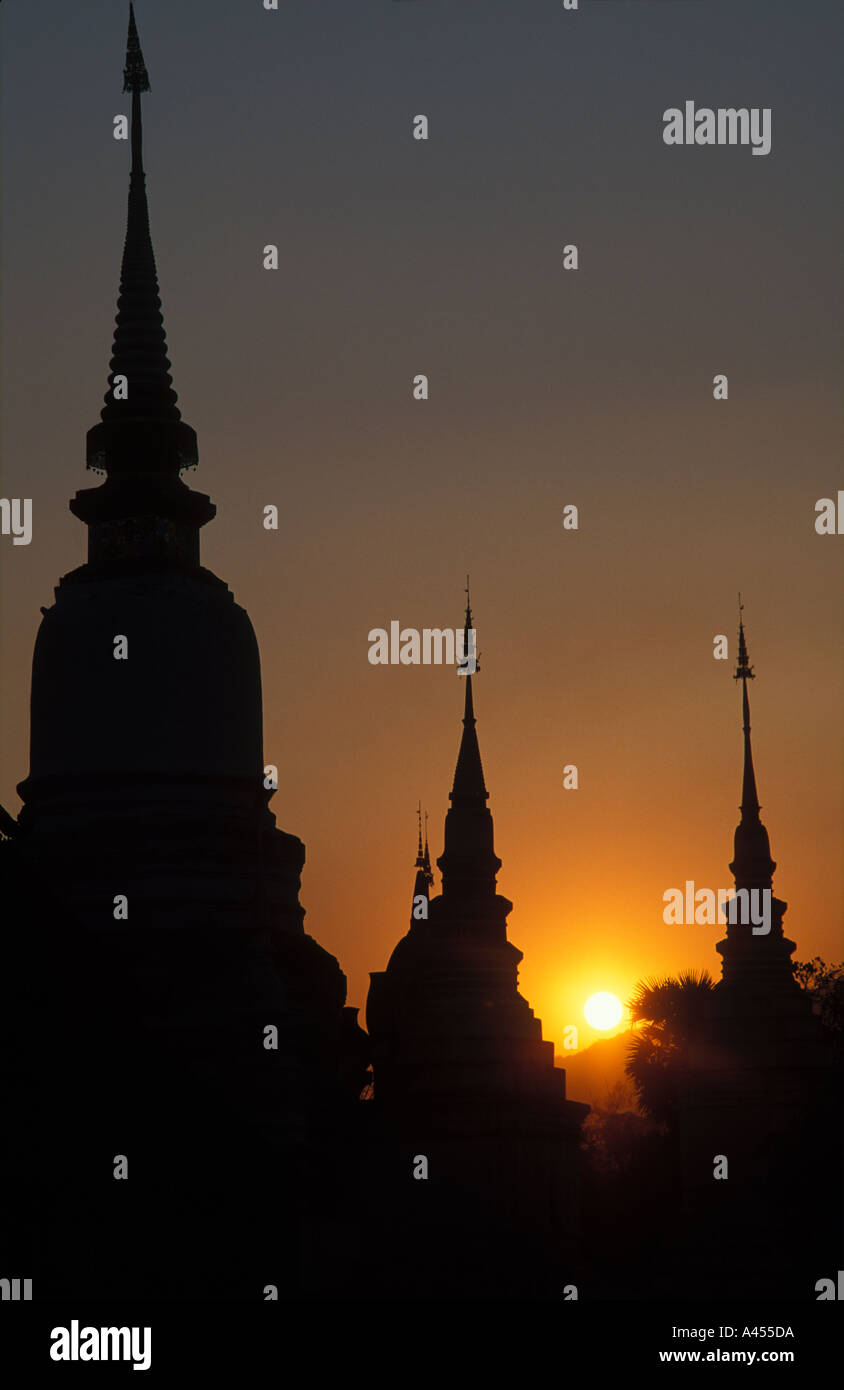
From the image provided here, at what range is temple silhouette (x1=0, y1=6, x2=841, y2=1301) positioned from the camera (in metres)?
39.0

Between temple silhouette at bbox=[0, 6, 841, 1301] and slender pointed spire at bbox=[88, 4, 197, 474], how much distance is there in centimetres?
6

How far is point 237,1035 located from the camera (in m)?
48.2

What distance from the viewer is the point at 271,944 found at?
170ft

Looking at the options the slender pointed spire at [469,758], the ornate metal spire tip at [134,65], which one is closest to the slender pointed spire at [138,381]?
the ornate metal spire tip at [134,65]

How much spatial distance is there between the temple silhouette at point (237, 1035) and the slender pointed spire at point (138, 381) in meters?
0.06

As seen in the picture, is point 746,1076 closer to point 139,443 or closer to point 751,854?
point 751,854

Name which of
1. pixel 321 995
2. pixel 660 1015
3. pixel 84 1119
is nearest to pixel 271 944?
pixel 321 995

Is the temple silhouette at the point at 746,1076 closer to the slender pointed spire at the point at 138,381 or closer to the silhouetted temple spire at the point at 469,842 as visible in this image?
the silhouetted temple spire at the point at 469,842

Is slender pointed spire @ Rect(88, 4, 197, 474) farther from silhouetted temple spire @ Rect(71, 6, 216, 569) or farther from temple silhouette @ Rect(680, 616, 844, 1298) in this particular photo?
temple silhouette @ Rect(680, 616, 844, 1298)

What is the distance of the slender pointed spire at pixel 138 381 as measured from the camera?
193ft

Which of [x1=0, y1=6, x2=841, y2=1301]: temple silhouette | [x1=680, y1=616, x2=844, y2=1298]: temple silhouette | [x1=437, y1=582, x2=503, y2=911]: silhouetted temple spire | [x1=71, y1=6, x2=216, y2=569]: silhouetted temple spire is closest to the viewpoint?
[x1=0, y1=6, x2=841, y2=1301]: temple silhouette

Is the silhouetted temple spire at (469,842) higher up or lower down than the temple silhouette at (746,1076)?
higher up

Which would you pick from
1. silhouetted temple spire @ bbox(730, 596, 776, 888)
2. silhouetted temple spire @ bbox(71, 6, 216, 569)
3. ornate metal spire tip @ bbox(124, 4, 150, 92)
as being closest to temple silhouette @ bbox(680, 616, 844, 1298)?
silhouetted temple spire @ bbox(730, 596, 776, 888)
